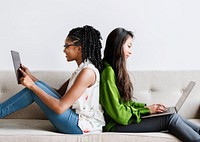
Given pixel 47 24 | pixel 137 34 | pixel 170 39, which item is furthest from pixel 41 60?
pixel 170 39

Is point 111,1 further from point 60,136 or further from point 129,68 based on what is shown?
point 60,136

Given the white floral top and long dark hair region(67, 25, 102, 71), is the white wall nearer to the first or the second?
long dark hair region(67, 25, 102, 71)

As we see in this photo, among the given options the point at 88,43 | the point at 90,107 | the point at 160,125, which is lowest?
the point at 160,125

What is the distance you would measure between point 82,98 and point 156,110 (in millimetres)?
422

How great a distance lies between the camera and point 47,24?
300 cm

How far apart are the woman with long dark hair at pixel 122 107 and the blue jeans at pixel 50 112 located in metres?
0.19

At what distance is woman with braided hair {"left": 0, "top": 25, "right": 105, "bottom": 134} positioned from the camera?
213 centimetres

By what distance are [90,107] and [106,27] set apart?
0.94 m

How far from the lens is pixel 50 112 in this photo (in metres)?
2.16

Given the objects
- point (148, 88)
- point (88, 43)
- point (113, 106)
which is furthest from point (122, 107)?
point (148, 88)

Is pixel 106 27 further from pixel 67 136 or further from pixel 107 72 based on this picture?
pixel 67 136

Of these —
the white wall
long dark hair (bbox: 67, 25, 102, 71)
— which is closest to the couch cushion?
long dark hair (bbox: 67, 25, 102, 71)

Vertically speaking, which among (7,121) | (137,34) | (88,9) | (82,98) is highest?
(88,9)

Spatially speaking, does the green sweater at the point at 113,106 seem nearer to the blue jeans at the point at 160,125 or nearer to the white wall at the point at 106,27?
the blue jeans at the point at 160,125
